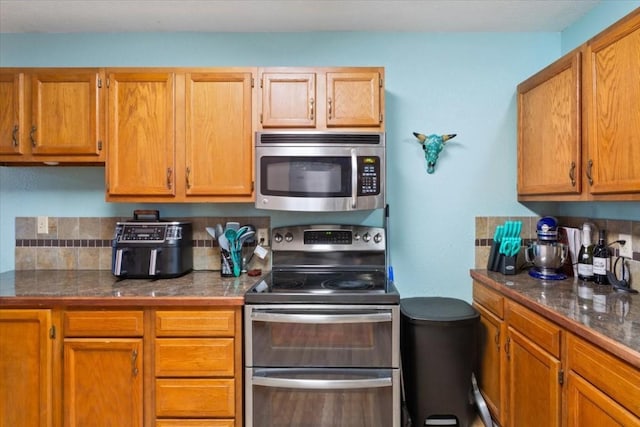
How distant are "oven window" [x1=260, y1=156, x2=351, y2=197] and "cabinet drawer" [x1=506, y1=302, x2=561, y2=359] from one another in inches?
40.0

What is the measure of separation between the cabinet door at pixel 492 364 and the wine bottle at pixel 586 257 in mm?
508

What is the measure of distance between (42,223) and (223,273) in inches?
51.6

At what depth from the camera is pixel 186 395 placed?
5.52 ft

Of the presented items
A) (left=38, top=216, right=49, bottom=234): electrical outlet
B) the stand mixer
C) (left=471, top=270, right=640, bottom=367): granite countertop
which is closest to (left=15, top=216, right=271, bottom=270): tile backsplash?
(left=38, top=216, right=49, bottom=234): electrical outlet

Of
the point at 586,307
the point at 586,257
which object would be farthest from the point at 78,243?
the point at 586,257

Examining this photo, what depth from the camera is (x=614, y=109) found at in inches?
57.8

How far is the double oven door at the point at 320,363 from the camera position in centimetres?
166

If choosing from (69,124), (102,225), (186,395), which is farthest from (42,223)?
(186,395)

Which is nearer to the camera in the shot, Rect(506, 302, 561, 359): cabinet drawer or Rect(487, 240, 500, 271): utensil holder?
Rect(506, 302, 561, 359): cabinet drawer

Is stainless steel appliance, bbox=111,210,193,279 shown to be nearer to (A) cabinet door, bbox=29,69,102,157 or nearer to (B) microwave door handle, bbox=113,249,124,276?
(B) microwave door handle, bbox=113,249,124,276

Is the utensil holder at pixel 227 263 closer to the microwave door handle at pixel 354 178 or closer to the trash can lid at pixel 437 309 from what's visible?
the microwave door handle at pixel 354 178

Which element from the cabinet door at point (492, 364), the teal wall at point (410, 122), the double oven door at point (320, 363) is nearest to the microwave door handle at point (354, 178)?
the teal wall at point (410, 122)

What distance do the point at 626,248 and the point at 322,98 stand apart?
5.70 ft

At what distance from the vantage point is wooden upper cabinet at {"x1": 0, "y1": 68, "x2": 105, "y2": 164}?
201 cm
